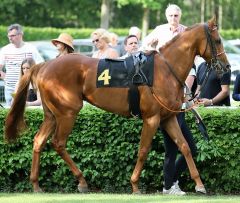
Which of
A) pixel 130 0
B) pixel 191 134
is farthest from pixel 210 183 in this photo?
pixel 130 0

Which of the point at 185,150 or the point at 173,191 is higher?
the point at 185,150

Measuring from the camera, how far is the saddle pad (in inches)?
430

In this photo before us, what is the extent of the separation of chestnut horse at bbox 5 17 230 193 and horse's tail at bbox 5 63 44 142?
3cm

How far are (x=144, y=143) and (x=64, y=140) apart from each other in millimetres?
1032

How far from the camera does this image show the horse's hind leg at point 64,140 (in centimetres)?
1113

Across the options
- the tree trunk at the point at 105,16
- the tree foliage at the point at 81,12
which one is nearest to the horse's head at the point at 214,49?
the tree trunk at the point at 105,16

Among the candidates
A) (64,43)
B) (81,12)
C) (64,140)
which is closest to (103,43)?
(64,43)

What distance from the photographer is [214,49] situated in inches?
432

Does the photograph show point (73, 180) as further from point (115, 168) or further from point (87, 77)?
point (87, 77)

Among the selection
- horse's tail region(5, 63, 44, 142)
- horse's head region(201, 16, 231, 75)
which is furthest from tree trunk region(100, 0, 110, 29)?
horse's head region(201, 16, 231, 75)

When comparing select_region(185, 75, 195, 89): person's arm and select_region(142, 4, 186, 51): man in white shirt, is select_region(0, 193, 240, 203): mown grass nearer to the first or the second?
select_region(185, 75, 195, 89): person's arm

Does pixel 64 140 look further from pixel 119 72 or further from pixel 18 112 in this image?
pixel 119 72

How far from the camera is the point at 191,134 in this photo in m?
Answer: 11.3

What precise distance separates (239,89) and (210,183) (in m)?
1.70
